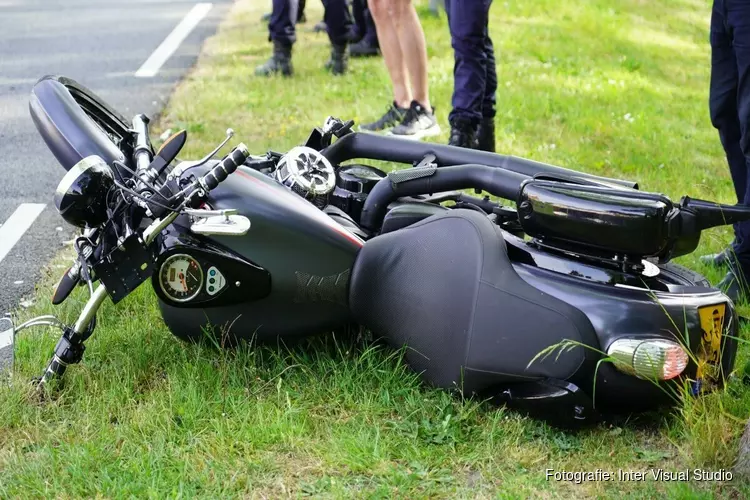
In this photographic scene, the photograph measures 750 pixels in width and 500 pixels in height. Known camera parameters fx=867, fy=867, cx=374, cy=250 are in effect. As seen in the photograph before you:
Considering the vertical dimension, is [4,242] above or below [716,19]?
below

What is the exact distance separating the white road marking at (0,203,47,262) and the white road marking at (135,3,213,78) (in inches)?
115

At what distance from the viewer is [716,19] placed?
3.48m

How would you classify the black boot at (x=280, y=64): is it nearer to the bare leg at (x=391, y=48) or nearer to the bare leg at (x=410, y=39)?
the bare leg at (x=391, y=48)

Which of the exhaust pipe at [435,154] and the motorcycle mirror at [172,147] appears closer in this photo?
the motorcycle mirror at [172,147]

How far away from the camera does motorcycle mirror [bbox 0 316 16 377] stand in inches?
115

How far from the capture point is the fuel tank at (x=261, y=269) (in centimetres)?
259

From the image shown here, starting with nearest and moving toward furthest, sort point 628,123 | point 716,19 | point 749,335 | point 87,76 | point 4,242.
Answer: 1. point 749,335
2. point 716,19
3. point 4,242
4. point 628,123
5. point 87,76

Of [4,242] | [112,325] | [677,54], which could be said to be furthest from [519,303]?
[677,54]

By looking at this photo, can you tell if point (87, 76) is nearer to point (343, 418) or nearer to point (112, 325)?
point (112, 325)

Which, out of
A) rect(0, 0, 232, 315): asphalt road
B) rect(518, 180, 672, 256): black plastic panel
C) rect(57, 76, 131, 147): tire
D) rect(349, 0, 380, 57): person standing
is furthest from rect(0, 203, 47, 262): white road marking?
rect(349, 0, 380, 57): person standing

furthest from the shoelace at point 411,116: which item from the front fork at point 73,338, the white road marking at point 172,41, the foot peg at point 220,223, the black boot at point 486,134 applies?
the foot peg at point 220,223

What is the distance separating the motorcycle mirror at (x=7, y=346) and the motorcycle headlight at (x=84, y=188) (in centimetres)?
62

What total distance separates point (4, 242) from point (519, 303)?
2895mm

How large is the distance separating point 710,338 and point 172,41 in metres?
7.35
